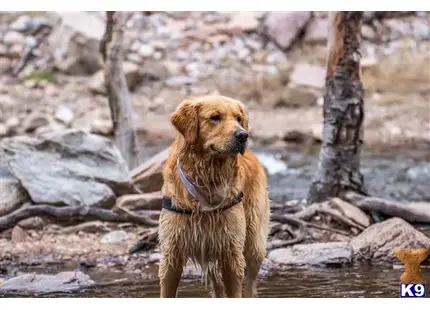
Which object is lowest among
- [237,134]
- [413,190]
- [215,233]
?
[413,190]

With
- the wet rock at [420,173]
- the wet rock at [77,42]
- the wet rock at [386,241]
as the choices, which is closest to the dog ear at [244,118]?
the wet rock at [386,241]

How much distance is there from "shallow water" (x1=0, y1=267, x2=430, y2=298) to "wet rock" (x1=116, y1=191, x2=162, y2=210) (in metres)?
1.38

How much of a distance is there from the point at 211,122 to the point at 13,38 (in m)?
7.03

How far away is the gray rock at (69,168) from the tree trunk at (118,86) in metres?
0.95

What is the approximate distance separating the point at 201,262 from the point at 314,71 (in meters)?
6.75

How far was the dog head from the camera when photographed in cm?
461

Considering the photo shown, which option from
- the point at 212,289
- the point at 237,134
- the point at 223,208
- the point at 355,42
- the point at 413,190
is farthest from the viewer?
the point at 413,190

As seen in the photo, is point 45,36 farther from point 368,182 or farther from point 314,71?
point 368,182

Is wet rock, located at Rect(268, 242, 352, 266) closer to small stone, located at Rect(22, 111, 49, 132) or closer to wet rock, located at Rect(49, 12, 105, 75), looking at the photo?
small stone, located at Rect(22, 111, 49, 132)

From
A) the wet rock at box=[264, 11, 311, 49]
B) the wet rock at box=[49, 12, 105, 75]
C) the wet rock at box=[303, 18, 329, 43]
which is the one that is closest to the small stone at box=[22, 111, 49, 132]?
the wet rock at box=[49, 12, 105, 75]

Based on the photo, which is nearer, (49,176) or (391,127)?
(49,176)

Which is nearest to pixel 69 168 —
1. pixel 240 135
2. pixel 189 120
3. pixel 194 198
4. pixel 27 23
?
pixel 194 198

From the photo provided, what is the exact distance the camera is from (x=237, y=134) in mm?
4551

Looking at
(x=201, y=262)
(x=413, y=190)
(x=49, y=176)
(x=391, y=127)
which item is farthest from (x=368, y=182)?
(x=201, y=262)
